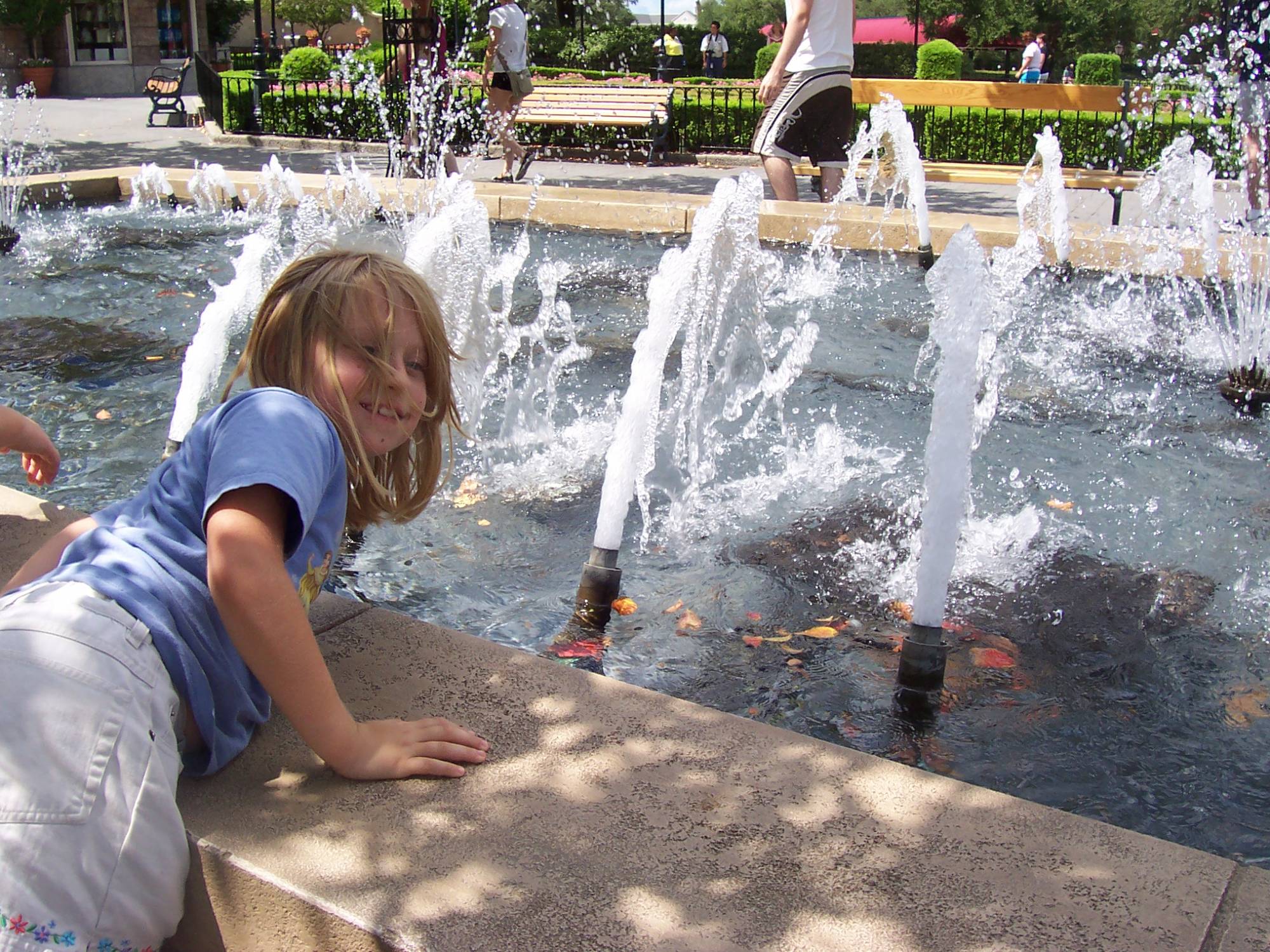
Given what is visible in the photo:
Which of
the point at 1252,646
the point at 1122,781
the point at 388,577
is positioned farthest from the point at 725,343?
the point at 1122,781

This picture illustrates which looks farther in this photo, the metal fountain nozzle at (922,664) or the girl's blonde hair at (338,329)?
the metal fountain nozzle at (922,664)

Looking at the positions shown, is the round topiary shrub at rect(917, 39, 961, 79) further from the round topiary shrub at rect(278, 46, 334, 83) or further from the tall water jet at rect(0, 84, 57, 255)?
the tall water jet at rect(0, 84, 57, 255)

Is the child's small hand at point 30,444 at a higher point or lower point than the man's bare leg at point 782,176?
lower

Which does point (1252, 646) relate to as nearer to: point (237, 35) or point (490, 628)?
point (490, 628)

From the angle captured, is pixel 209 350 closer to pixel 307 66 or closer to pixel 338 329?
pixel 338 329

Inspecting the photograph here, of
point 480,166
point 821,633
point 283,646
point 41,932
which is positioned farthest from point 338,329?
point 480,166

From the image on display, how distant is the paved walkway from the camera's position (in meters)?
11.8

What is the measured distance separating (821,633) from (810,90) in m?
5.46

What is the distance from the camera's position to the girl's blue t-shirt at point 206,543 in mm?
1739

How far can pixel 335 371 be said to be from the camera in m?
1.96

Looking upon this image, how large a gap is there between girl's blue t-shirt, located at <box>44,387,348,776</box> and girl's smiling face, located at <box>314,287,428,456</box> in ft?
0.33

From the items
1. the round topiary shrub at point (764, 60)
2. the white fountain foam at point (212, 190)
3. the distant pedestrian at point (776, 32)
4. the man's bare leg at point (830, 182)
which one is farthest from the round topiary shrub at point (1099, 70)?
the white fountain foam at point (212, 190)

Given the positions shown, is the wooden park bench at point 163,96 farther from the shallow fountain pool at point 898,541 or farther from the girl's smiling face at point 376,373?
the girl's smiling face at point 376,373

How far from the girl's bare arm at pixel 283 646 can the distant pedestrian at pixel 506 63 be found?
10.1m
